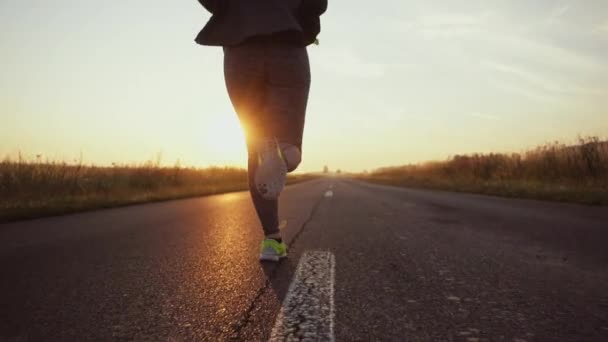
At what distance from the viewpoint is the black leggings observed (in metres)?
2.57

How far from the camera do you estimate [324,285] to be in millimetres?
2088

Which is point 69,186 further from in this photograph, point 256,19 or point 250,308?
point 250,308

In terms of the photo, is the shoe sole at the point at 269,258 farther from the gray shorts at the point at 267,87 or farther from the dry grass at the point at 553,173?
the dry grass at the point at 553,173

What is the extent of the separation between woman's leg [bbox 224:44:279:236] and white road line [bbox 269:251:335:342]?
491 mm

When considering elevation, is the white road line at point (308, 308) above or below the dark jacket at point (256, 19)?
below

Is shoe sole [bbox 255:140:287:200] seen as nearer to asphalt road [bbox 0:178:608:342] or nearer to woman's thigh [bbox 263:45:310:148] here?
woman's thigh [bbox 263:45:310:148]

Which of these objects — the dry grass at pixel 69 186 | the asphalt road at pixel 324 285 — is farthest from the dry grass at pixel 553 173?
the dry grass at pixel 69 186

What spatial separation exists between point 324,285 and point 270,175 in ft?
2.46

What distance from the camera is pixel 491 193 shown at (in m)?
11.8

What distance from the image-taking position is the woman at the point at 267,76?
97.6 inches

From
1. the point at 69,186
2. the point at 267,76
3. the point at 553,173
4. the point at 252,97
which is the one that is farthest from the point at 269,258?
the point at 553,173

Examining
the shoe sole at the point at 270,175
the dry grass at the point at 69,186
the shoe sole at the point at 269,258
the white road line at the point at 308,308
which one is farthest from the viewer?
the dry grass at the point at 69,186

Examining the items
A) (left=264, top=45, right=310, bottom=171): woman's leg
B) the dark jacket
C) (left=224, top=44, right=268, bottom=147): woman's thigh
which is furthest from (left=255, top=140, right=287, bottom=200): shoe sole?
the dark jacket

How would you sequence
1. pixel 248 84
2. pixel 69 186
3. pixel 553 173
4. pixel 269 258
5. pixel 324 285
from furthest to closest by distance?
pixel 553 173
pixel 69 186
pixel 269 258
pixel 248 84
pixel 324 285
